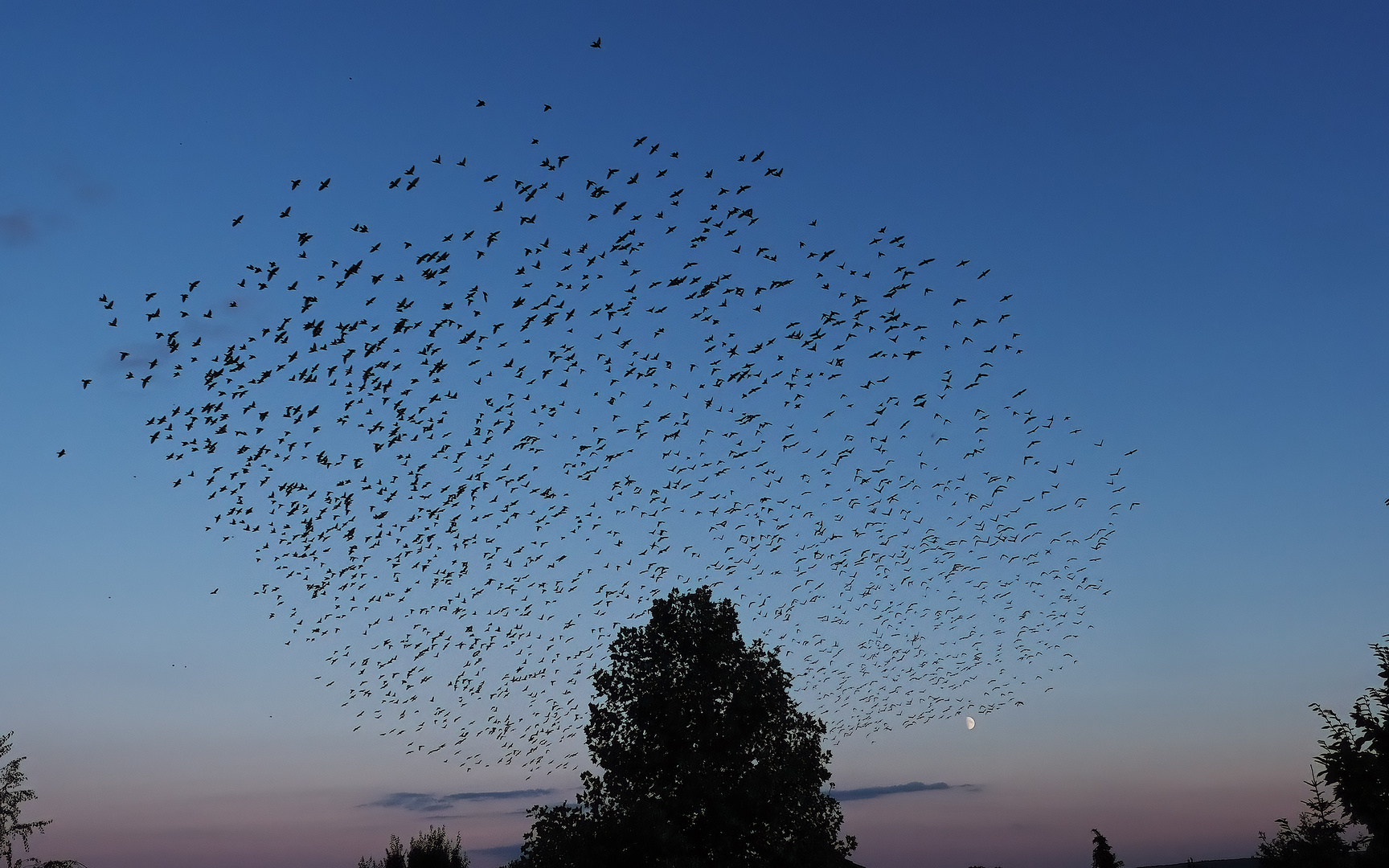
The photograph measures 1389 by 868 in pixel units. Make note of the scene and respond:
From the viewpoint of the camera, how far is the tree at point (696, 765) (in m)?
43.9

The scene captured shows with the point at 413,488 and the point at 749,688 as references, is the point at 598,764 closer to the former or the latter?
the point at 749,688

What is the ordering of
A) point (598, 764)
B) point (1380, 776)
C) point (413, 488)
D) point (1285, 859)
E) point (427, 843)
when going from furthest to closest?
point (427, 843) < point (598, 764) < point (413, 488) < point (1285, 859) < point (1380, 776)

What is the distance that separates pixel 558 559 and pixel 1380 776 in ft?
109

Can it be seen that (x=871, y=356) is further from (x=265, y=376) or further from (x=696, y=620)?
(x=265, y=376)

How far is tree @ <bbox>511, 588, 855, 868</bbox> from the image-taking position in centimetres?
4388

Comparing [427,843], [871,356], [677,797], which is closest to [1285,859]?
[871,356]

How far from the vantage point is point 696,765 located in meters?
44.9

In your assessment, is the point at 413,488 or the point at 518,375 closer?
the point at 518,375

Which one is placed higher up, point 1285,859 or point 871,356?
point 871,356

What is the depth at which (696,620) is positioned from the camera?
49.4 m

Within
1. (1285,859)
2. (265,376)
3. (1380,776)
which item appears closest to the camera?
(1380,776)

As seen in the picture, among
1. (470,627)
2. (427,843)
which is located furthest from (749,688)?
(427,843)

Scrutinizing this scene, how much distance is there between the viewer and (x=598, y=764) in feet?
154

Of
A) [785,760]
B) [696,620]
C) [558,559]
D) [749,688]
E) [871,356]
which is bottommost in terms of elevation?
[785,760]
